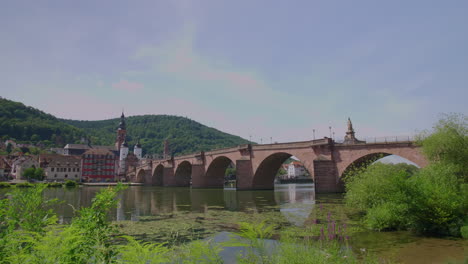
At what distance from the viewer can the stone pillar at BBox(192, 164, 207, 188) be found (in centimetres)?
6075

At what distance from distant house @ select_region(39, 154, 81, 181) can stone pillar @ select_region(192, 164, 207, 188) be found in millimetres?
54867

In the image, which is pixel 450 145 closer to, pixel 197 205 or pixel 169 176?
pixel 197 205

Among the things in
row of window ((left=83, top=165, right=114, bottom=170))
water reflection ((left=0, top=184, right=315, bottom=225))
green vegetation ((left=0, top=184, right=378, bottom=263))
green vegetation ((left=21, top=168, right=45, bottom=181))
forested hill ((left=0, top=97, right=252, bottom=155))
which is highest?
forested hill ((left=0, top=97, right=252, bottom=155))

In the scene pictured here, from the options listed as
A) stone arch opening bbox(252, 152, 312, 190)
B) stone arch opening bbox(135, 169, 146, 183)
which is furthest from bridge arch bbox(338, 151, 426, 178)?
stone arch opening bbox(135, 169, 146, 183)

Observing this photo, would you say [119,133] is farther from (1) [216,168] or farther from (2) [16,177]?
(1) [216,168]

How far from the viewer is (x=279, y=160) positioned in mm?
47219

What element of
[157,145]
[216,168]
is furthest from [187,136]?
[216,168]

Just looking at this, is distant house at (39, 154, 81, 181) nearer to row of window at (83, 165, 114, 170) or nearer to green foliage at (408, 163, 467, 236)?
row of window at (83, 165, 114, 170)

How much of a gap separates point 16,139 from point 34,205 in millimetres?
180014

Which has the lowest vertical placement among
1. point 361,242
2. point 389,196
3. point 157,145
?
point 361,242

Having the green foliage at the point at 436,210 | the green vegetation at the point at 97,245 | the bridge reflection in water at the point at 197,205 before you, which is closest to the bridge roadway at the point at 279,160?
the bridge reflection in water at the point at 197,205

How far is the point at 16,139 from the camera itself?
148 meters

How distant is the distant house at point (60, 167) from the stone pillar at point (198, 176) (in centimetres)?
5487

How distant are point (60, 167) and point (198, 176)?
57.4m
